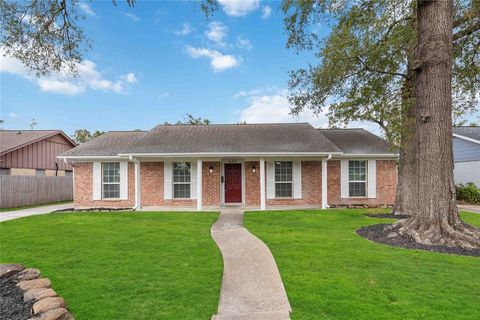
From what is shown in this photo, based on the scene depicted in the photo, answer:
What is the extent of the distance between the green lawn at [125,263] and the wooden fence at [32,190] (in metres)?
6.72

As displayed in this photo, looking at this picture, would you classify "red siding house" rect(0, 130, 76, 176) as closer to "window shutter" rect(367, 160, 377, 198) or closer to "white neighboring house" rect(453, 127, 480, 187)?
"window shutter" rect(367, 160, 377, 198)

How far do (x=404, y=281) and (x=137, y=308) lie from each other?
12.3 feet

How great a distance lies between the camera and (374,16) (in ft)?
33.0

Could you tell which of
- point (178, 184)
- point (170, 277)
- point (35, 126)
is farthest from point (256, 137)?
point (35, 126)

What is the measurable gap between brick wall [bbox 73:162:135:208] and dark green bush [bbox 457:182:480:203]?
1811 cm

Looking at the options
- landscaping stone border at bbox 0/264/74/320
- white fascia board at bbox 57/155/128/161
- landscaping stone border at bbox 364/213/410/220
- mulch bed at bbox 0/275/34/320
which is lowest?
landscaping stone border at bbox 364/213/410/220

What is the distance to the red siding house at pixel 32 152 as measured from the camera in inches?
716

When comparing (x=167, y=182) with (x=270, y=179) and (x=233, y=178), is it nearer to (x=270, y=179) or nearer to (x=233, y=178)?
(x=233, y=178)

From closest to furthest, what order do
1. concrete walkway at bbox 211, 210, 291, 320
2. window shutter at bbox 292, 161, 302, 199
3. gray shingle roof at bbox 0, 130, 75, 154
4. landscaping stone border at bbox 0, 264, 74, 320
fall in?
landscaping stone border at bbox 0, 264, 74, 320
concrete walkway at bbox 211, 210, 291, 320
window shutter at bbox 292, 161, 302, 199
gray shingle roof at bbox 0, 130, 75, 154

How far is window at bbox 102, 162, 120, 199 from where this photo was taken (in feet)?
45.5

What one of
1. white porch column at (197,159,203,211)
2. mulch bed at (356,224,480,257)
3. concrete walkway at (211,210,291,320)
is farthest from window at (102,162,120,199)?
mulch bed at (356,224,480,257)

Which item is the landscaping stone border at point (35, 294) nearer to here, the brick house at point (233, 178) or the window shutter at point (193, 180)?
the brick house at point (233, 178)

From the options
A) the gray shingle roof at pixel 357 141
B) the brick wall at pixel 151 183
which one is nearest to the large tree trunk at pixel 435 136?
the gray shingle roof at pixel 357 141

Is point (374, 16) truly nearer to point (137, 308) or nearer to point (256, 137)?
point (256, 137)
